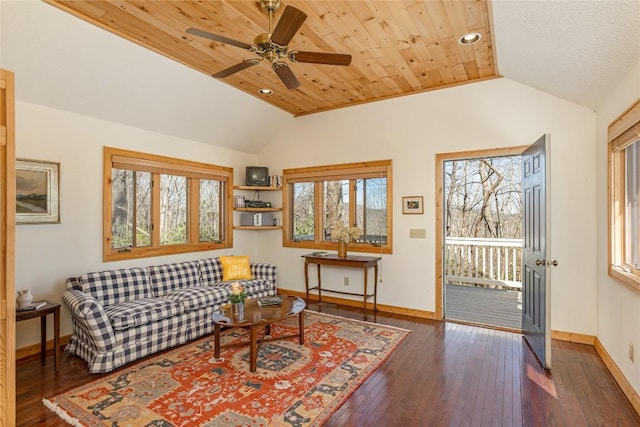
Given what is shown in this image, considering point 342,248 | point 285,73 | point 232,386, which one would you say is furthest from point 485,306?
point 285,73

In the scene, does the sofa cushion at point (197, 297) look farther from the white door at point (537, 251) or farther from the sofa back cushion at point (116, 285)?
the white door at point (537, 251)

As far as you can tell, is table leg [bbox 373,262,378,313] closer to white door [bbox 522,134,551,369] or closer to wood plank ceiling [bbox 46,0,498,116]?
white door [bbox 522,134,551,369]

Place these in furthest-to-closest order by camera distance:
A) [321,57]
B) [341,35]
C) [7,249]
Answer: [341,35] < [321,57] < [7,249]

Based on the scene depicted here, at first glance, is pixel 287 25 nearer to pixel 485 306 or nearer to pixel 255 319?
pixel 255 319

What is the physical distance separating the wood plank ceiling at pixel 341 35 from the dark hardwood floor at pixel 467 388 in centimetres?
302

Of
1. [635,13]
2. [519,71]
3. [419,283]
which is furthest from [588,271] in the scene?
[635,13]

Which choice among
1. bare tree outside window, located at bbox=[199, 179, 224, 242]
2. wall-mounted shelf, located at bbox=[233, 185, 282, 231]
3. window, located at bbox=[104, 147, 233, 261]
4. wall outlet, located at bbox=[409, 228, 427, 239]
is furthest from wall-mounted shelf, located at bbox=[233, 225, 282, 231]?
wall outlet, located at bbox=[409, 228, 427, 239]

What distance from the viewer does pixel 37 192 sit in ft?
10.6

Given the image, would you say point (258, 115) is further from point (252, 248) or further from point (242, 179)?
point (252, 248)

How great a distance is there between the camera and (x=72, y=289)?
331cm

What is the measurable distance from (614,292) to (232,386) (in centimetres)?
338

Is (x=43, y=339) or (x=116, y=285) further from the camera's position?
(x=116, y=285)

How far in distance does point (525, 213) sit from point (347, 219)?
2427 mm

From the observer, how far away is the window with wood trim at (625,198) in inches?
98.3
